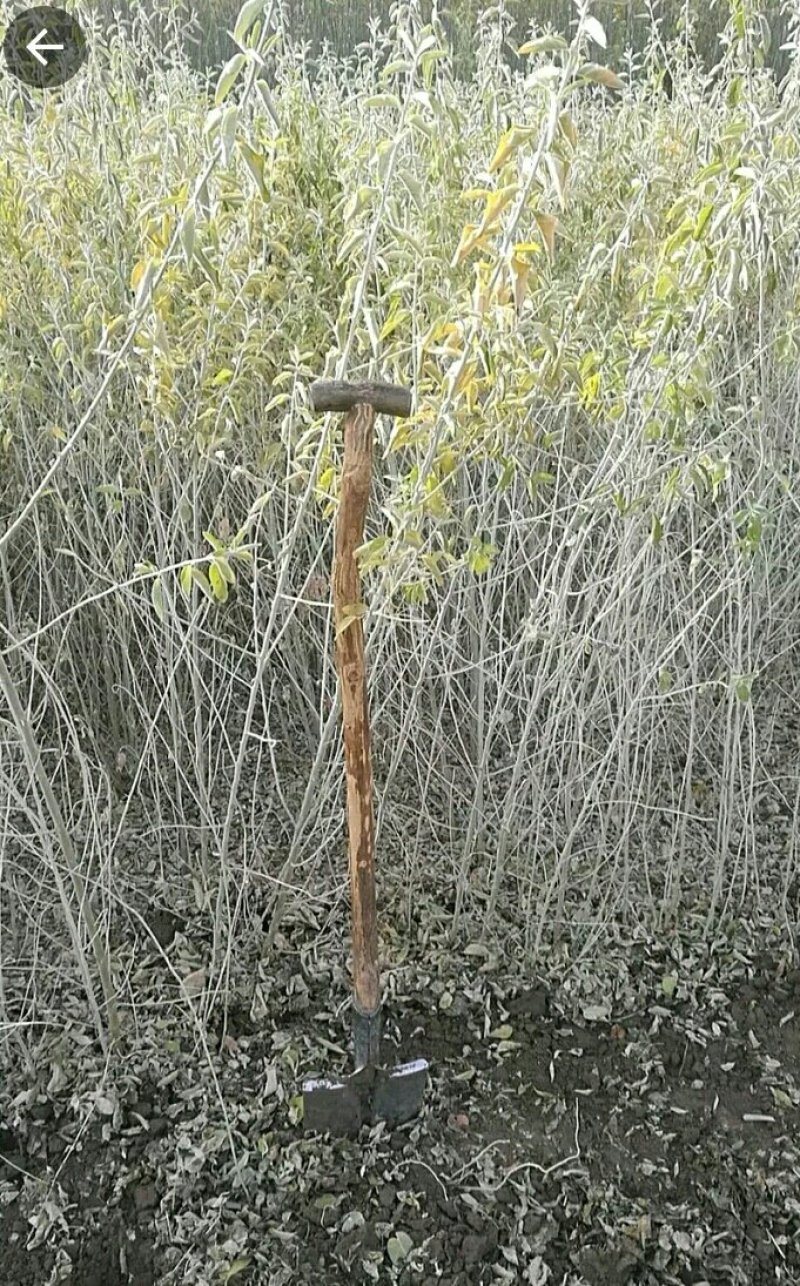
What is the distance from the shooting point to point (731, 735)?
76.1 inches

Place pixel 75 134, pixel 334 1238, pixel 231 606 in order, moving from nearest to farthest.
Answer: pixel 334 1238 → pixel 75 134 → pixel 231 606

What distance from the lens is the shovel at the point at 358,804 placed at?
3.88 ft

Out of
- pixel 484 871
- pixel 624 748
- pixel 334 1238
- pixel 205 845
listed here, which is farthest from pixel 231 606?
pixel 334 1238

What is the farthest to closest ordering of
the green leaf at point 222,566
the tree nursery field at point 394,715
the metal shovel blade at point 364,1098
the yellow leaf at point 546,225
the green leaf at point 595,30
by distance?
1. the metal shovel blade at point 364,1098
2. the tree nursery field at point 394,715
3. the green leaf at point 222,566
4. the yellow leaf at point 546,225
5. the green leaf at point 595,30

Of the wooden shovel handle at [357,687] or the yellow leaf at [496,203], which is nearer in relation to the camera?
the yellow leaf at [496,203]

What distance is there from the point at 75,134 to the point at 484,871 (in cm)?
195

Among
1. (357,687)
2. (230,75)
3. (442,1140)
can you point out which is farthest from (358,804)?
(230,75)

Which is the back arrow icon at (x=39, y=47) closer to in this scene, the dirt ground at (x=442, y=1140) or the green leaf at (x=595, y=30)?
the green leaf at (x=595, y=30)

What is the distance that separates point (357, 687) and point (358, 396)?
0.42 meters

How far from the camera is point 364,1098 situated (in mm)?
1524

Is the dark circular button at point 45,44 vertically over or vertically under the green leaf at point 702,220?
over

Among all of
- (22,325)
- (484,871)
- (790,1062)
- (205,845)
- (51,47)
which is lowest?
(790,1062)

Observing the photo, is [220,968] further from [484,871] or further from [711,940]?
[711,940]

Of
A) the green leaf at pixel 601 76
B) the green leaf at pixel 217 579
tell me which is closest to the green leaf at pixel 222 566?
the green leaf at pixel 217 579
